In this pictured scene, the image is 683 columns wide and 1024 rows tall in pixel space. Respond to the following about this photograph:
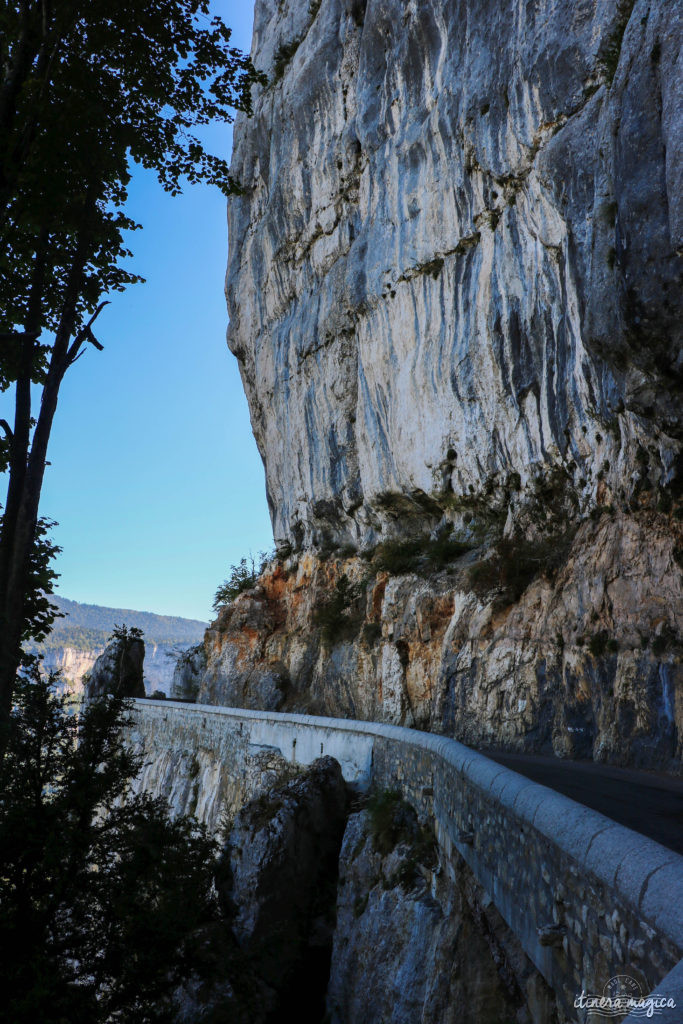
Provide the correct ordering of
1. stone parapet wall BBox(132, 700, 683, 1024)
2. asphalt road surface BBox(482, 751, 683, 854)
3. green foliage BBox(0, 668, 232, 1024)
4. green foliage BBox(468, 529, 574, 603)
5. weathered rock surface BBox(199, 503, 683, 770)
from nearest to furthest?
stone parapet wall BBox(132, 700, 683, 1024) < asphalt road surface BBox(482, 751, 683, 854) < green foliage BBox(0, 668, 232, 1024) < weathered rock surface BBox(199, 503, 683, 770) < green foliage BBox(468, 529, 574, 603)

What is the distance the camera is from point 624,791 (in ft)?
24.7

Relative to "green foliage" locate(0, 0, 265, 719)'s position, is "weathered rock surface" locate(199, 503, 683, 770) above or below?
below

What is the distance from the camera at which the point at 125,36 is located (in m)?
9.47

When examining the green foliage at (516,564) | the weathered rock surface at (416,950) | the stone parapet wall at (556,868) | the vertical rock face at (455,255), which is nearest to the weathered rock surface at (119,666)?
the vertical rock face at (455,255)

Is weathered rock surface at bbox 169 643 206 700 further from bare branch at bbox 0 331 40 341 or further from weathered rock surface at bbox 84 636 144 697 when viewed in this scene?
bare branch at bbox 0 331 40 341

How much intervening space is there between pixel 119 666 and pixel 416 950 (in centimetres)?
2808

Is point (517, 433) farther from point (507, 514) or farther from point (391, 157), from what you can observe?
point (391, 157)

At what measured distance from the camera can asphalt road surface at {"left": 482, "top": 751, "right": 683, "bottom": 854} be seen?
5.57 m

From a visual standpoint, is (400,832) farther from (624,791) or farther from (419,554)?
(419,554)

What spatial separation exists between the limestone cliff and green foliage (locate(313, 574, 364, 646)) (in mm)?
145

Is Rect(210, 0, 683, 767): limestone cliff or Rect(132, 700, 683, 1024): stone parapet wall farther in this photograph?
Rect(210, 0, 683, 767): limestone cliff

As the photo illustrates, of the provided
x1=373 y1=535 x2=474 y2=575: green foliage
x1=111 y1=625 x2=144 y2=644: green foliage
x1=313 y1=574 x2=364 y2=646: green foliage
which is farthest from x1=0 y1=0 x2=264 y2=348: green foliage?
x1=111 y1=625 x2=144 y2=644: green foliage

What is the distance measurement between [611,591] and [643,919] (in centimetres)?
931

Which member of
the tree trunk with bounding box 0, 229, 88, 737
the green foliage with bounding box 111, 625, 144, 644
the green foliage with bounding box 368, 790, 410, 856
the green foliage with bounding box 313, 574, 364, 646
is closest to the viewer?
the tree trunk with bounding box 0, 229, 88, 737
